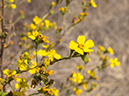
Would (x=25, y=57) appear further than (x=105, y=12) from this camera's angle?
No

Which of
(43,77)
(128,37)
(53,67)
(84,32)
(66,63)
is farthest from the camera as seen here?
(128,37)

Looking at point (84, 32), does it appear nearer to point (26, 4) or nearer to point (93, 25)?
point (93, 25)

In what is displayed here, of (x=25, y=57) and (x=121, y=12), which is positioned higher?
(x=121, y=12)

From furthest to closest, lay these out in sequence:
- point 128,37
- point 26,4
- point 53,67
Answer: point 128,37
point 26,4
point 53,67

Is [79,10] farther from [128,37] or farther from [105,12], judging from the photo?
[128,37]

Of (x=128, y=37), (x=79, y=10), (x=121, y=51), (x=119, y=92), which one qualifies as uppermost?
(x=79, y=10)

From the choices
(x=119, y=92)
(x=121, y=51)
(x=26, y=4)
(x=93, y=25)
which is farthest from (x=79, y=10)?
(x=119, y=92)

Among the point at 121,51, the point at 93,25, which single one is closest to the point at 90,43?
the point at 93,25
